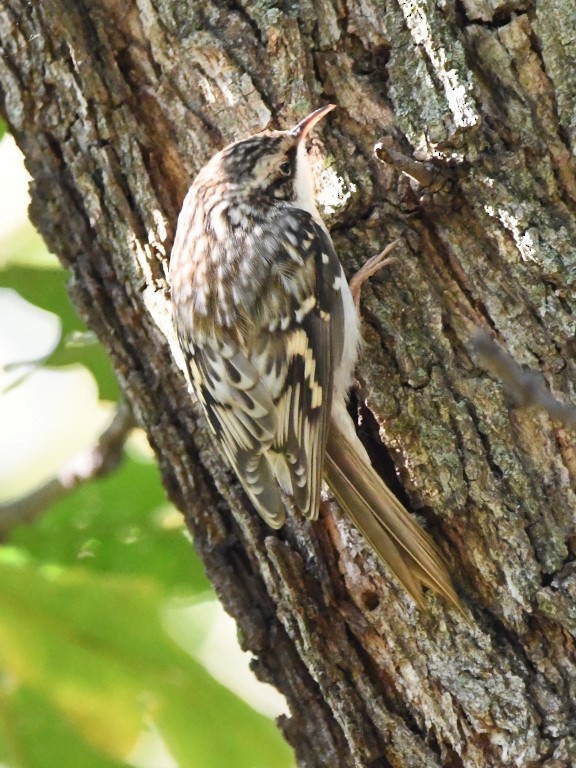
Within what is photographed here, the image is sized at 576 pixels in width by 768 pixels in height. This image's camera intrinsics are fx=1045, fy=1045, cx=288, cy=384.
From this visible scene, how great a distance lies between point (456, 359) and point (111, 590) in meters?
0.89

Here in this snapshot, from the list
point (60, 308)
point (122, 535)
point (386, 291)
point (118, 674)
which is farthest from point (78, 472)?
point (386, 291)

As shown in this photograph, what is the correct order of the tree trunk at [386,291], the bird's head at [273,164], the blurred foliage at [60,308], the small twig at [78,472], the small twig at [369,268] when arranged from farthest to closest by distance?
the small twig at [78,472] → the blurred foliage at [60,308] → the bird's head at [273,164] → the small twig at [369,268] → the tree trunk at [386,291]

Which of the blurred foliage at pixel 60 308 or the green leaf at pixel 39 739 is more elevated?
the blurred foliage at pixel 60 308

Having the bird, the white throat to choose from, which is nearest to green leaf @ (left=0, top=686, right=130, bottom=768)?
the bird

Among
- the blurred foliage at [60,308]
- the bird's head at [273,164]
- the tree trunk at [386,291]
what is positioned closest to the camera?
the tree trunk at [386,291]

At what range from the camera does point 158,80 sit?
88.1 inches

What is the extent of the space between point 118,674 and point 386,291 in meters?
0.98

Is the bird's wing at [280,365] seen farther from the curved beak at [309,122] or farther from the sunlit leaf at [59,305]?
the sunlit leaf at [59,305]

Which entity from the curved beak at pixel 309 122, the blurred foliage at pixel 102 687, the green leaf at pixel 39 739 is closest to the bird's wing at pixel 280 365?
the curved beak at pixel 309 122

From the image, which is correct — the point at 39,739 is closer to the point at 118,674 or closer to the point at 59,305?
the point at 118,674

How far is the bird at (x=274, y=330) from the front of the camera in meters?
2.11

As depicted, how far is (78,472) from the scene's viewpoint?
277 cm

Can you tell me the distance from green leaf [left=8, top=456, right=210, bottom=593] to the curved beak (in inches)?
39.0

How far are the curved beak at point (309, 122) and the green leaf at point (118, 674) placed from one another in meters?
1.03
